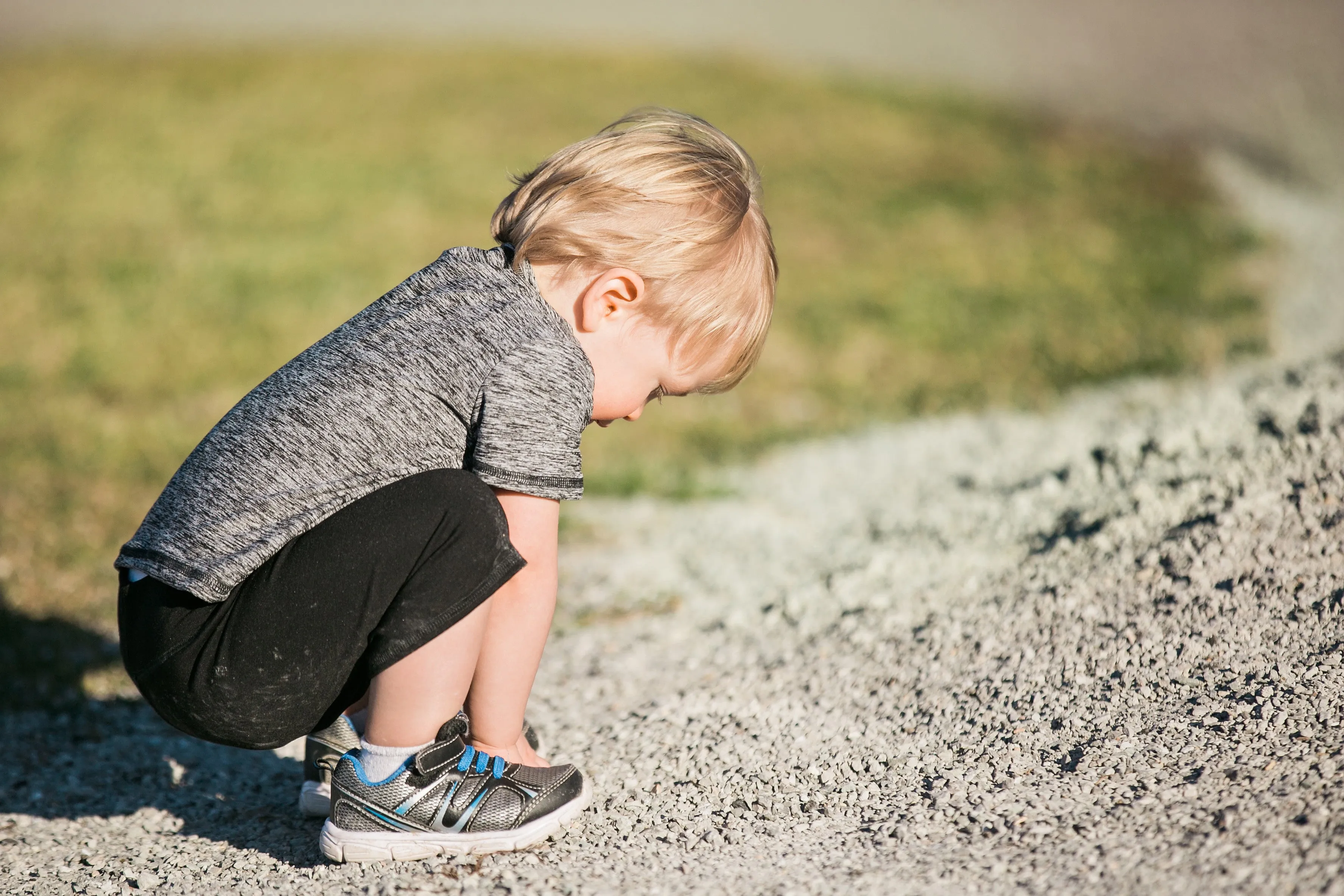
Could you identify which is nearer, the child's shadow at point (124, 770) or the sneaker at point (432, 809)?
the sneaker at point (432, 809)

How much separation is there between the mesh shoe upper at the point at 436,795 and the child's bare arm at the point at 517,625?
66mm

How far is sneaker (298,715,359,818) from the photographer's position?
7.92 feet

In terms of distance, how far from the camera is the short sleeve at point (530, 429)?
78.4 inches

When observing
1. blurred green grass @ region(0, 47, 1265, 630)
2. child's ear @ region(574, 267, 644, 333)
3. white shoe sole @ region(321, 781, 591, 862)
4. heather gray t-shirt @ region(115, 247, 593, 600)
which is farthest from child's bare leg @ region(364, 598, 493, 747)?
blurred green grass @ region(0, 47, 1265, 630)

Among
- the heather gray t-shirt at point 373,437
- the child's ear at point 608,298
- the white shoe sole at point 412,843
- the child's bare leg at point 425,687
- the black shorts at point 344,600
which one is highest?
the child's ear at point 608,298

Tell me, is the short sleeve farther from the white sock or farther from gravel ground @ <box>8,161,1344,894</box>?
gravel ground @ <box>8,161,1344,894</box>

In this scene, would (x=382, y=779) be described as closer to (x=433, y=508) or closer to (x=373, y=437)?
(x=433, y=508)

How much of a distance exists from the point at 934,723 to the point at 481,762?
0.96m

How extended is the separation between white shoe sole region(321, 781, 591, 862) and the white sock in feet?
0.35

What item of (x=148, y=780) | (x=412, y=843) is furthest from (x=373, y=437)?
(x=148, y=780)

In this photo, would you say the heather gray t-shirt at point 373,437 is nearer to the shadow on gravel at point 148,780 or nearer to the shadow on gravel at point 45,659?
the shadow on gravel at point 148,780

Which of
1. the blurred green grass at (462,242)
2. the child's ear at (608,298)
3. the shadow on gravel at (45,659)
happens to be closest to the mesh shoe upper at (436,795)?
the child's ear at (608,298)

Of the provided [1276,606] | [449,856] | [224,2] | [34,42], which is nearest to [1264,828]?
[1276,606]

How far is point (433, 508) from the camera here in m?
1.97
